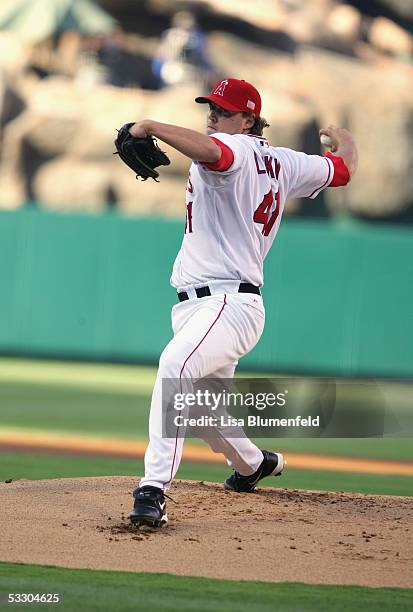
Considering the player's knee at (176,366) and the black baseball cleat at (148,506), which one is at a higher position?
the player's knee at (176,366)

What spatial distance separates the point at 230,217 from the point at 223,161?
0.31 meters

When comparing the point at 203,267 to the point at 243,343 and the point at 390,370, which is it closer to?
the point at 243,343

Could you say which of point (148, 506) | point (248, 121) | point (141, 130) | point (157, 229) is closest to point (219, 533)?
point (148, 506)

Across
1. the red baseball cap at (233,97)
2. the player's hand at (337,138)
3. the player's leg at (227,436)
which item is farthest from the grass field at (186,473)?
the red baseball cap at (233,97)

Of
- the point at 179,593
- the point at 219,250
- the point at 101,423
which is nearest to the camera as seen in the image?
the point at 179,593

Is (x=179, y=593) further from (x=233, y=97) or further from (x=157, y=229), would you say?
(x=157, y=229)

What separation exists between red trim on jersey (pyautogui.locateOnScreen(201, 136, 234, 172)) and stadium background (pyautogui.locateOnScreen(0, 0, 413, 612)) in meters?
2.35

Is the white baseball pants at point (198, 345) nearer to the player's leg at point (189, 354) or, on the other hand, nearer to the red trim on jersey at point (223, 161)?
the player's leg at point (189, 354)

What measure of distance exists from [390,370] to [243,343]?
32.2 ft

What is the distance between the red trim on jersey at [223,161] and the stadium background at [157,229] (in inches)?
92.5

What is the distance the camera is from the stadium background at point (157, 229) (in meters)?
8.26

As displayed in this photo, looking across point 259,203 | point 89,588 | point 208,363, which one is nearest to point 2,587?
point 89,588

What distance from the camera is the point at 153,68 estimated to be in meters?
23.3

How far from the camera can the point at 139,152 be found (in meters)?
4.07
